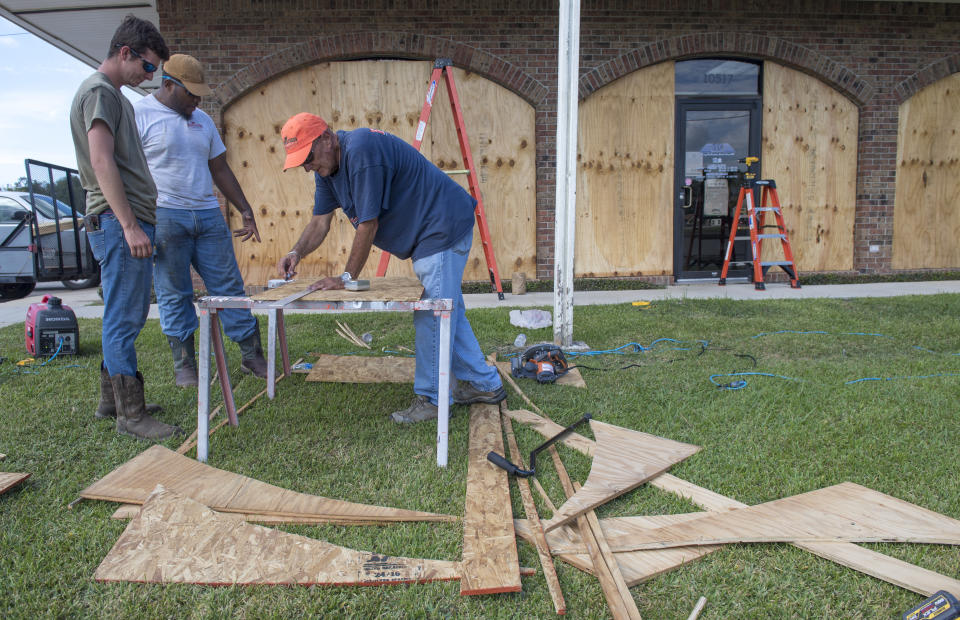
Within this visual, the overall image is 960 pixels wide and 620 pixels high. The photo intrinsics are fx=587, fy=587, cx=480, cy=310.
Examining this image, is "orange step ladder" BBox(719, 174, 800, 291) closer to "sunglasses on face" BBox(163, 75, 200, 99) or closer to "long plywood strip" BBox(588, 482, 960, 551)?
"long plywood strip" BBox(588, 482, 960, 551)

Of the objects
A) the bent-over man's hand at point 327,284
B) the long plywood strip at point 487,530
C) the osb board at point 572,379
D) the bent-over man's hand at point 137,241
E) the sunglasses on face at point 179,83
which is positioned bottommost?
the long plywood strip at point 487,530

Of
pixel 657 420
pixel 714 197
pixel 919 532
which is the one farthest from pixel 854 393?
pixel 714 197

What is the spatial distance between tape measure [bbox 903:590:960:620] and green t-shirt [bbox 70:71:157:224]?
3385 millimetres

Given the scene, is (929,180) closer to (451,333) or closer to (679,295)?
(679,295)

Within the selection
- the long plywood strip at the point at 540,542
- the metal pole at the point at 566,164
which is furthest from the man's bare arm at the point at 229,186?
the long plywood strip at the point at 540,542

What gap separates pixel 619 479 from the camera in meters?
2.29

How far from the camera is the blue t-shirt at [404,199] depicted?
268 centimetres

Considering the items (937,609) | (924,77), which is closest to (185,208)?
(937,609)

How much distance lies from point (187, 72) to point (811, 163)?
25.4 feet

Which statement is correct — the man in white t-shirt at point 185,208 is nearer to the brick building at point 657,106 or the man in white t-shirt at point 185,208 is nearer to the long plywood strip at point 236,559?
the long plywood strip at point 236,559

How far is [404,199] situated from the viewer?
2881mm

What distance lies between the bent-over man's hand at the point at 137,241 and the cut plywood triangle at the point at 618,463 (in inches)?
86.6

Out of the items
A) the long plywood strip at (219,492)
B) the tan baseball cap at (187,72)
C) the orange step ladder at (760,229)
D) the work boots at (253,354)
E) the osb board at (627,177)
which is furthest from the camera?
the osb board at (627,177)

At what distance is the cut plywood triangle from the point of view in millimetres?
2105
